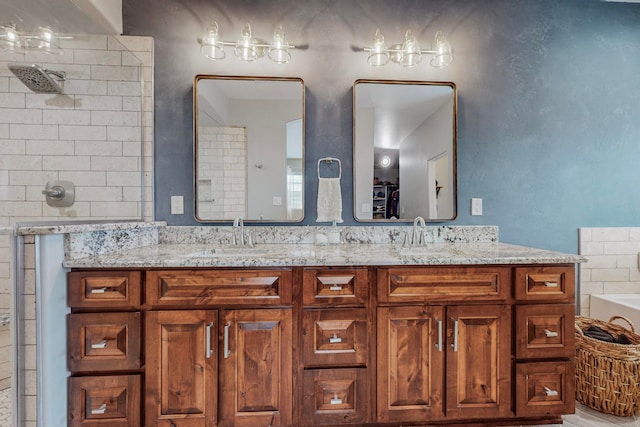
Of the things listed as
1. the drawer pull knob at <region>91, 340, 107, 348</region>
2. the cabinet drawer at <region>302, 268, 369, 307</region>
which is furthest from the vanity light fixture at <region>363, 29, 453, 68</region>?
the drawer pull knob at <region>91, 340, 107, 348</region>

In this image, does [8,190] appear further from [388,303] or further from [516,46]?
[516,46]

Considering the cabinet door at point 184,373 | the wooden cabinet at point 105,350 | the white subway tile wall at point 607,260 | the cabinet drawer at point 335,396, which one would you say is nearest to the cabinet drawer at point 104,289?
the wooden cabinet at point 105,350

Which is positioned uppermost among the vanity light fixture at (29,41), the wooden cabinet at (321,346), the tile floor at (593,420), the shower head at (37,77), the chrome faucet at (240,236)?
the vanity light fixture at (29,41)

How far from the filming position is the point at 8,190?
1.63 metres

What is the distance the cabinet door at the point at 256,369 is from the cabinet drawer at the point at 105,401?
0.37 meters

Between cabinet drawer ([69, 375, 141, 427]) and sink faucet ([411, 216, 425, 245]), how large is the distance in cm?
154

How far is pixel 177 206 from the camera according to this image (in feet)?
6.01

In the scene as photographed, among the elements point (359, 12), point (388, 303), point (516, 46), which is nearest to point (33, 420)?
point (388, 303)

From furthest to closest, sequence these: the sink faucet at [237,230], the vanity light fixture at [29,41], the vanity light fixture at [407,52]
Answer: the vanity light fixture at [407,52] < the sink faucet at [237,230] < the vanity light fixture at [29,41]

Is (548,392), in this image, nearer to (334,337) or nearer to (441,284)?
(441,284)

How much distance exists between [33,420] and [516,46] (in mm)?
3244

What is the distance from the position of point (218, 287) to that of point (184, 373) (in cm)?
39

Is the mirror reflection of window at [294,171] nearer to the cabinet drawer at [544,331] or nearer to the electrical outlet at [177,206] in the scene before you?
the electrical outlet at [177,206]

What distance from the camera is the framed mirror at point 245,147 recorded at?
71.7 inches
